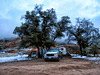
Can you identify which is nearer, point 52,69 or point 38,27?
A: point 52,69

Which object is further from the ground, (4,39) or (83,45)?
(4,39)

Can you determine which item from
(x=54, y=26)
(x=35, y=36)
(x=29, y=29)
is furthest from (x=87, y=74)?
(x=54, y=26)

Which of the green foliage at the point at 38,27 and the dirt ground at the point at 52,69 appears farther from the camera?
the green foliage at the point at 38,27

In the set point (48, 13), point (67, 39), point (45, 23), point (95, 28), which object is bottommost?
point (67, 39)

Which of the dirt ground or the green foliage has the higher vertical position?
the green foliage

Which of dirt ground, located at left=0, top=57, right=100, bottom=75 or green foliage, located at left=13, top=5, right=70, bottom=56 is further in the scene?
green foliage, located at left=13, top=5, right=70, bottom=56

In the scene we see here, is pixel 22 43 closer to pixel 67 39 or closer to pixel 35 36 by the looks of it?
pixel 35 36

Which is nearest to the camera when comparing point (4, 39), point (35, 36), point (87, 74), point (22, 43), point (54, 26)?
point (87, 74)

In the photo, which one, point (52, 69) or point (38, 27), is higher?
point (38, 27)

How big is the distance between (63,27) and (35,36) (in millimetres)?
6798

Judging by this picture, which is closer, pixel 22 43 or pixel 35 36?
pixel 35 36

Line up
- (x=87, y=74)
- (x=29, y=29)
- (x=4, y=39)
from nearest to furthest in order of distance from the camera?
(x=87, y=74), (x=29, y=29), (x=4, y=39)

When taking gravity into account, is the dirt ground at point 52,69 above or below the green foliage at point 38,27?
below

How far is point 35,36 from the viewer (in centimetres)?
1412
